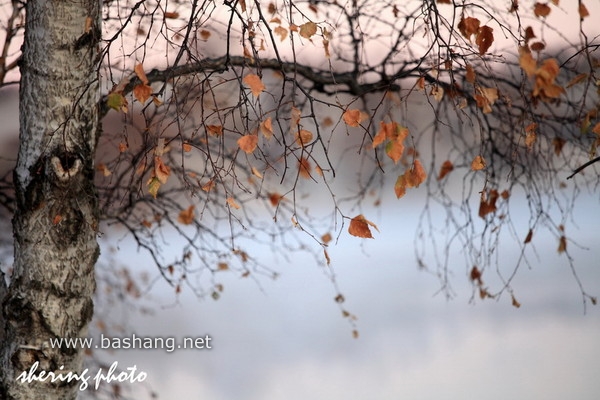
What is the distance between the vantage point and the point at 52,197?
5.05 ft

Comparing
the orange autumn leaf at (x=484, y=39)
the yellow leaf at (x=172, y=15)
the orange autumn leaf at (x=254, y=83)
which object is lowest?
the orange autumn leaf at (x=254, y=83)

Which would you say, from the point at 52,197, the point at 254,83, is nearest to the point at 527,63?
the point at 254,83

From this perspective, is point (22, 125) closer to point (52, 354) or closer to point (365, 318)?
point (52, 354)

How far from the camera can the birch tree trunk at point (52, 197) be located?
1.52 meters

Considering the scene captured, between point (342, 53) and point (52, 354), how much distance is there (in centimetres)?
138

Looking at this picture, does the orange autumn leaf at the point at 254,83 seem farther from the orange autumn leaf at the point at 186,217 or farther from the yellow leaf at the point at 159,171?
the orange autumn leaf at the point at 186,217

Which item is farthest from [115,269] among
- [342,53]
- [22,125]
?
[22,125]

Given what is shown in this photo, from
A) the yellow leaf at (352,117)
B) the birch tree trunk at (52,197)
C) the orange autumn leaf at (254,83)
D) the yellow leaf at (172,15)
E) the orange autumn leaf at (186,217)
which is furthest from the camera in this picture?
the orange autumn leaf at (186,217)

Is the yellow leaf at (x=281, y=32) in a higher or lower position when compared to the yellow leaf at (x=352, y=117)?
higher

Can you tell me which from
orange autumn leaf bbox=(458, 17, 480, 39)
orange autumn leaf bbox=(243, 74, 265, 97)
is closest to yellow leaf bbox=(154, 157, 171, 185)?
orange autumn leaf bbox=(243, 74, 265, 97)

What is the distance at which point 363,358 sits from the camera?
360 cm

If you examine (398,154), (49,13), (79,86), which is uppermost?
(49,13)

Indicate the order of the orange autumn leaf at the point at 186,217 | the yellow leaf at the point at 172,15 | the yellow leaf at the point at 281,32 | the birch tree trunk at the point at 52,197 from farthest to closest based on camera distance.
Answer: the orange autumn leaf at the point at 186,217 < the yellow leaf at the point at 172,15 < the yellow leaf at the point at 281,32 < the birch tree trunk at the point at 52,197

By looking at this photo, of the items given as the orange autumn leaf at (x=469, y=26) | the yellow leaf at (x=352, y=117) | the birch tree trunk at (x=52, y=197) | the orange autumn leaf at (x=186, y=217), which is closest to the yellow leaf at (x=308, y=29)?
the yellow leaf at (x=352, y=117)
